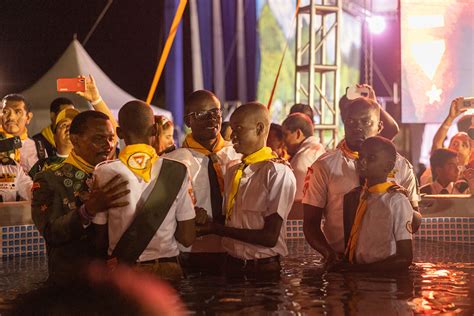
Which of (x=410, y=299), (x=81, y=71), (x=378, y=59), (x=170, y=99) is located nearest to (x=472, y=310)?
(x=410, y=299)

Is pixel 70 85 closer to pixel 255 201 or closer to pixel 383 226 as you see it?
pixel 255 201

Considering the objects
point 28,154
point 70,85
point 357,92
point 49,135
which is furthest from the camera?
point 49,135

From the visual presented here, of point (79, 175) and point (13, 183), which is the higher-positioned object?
point (79, 175)

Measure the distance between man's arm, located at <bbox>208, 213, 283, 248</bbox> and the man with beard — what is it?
3.08ft

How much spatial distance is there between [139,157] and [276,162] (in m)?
1.19

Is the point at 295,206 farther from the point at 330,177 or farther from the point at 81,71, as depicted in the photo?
the point at 81,71

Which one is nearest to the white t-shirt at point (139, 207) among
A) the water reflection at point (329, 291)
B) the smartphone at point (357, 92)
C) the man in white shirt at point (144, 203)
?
the man in white shirt at point (144, 203)

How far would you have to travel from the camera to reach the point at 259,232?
586 centimetres

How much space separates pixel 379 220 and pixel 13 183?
15.1 ft

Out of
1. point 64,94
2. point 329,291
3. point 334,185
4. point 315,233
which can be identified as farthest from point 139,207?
point 64,94

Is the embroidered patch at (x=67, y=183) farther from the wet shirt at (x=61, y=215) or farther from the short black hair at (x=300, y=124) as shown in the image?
the short black hair at (x=300, y=124)

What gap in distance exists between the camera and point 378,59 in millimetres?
24312

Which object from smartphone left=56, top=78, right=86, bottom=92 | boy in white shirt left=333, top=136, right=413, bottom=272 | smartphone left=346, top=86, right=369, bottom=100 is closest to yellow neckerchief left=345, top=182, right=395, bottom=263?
boy in white shirt left=333, top=136, right=413, bottom=272

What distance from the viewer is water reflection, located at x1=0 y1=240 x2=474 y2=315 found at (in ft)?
17.6
